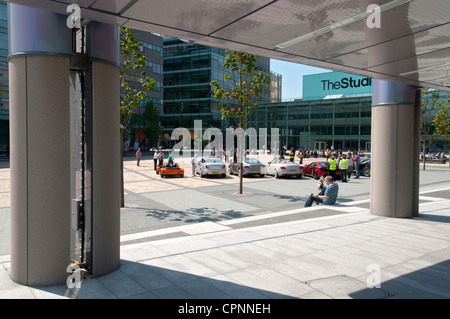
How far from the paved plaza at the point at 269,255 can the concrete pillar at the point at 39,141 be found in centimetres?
48

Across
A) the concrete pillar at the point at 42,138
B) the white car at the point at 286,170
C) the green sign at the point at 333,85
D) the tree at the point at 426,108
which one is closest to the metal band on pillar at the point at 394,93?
the concrete pillar at the point at 42,138

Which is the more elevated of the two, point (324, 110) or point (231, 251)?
point (324, 110)

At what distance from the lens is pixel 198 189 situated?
1681cm

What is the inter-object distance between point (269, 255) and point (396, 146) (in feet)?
17.8

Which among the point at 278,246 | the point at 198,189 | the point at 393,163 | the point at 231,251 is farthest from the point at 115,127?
the point at 198,189

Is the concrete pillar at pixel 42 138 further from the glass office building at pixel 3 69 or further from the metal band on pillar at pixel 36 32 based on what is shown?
the glass office building at pixel 3 69

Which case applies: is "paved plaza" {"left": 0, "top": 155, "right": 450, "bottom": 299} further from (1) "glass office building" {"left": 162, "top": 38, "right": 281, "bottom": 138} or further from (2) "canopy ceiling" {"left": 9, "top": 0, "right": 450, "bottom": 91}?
(1) "glass office building" {"left": 162, "top": 38, "right": 281, "bottom": 138}

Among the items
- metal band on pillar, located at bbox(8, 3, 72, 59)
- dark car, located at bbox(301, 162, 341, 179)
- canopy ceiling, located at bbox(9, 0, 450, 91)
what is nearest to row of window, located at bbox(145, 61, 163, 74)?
dark car, located at bbox(301, 162, 341, 179)

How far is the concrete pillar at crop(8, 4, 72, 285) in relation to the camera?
4.78m

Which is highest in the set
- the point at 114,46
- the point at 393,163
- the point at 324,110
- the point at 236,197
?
the point at 324,110

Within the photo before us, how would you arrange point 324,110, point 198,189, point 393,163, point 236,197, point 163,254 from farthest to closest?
point 324,110 → point 198,189 → point 236,197 → point 393,163 → point 163,254

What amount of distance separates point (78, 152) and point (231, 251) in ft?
10.4

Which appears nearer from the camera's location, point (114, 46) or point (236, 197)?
point (114, 46)
